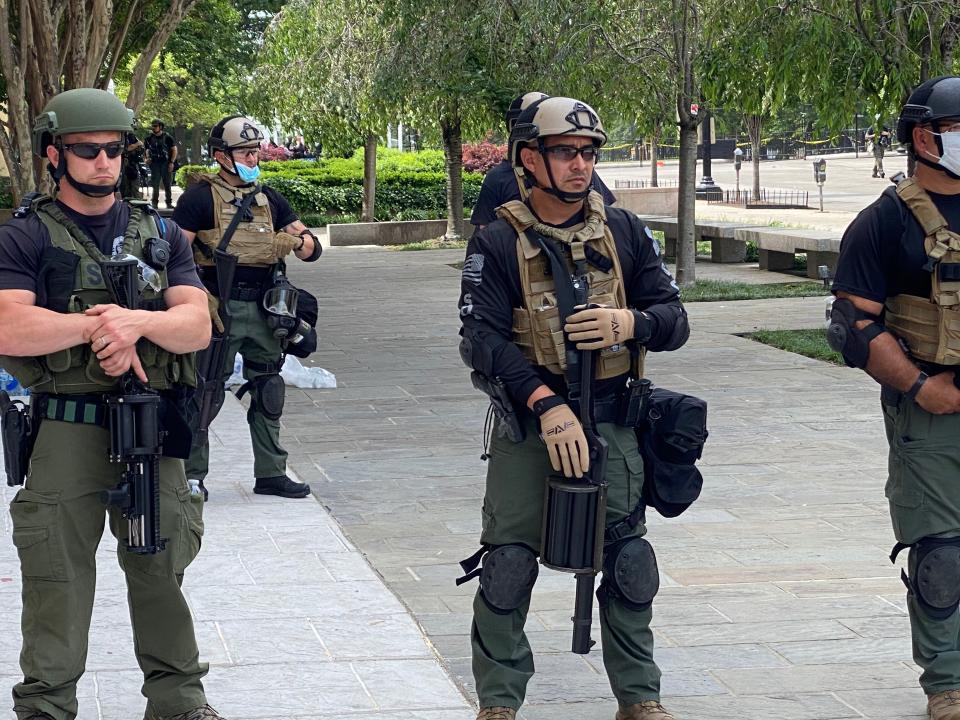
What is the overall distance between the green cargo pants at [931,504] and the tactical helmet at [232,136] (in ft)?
13.5

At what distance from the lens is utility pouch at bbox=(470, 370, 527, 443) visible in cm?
441

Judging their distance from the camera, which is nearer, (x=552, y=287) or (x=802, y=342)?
(x=552, y=287)

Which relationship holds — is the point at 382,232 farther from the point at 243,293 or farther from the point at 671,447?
the point at 671,447

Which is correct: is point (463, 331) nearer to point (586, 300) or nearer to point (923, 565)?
point (586, 300)

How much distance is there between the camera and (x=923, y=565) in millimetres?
4559

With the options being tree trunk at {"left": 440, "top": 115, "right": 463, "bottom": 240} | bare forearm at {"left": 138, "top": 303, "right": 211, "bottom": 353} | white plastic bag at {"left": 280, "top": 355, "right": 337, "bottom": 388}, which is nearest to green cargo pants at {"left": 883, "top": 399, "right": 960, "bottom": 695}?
bare forearm at {"left": 138, "top": 303, "right": 211, "bottom": 353}

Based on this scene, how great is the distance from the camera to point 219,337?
297 inches

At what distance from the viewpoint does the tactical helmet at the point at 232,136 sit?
7621mm

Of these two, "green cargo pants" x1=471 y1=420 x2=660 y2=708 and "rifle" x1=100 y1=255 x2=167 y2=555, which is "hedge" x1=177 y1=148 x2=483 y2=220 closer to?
"green cargo pants" x1=471 y1=420 x2=660 y2=708

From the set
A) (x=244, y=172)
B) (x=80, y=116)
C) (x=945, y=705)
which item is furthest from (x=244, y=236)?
(x=945, y=705)

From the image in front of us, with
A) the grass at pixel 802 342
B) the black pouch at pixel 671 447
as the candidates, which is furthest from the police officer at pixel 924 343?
the grass at pixel 802 342

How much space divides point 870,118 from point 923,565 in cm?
921

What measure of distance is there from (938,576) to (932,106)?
144 centimetres

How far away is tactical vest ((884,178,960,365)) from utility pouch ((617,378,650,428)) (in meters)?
0.88
